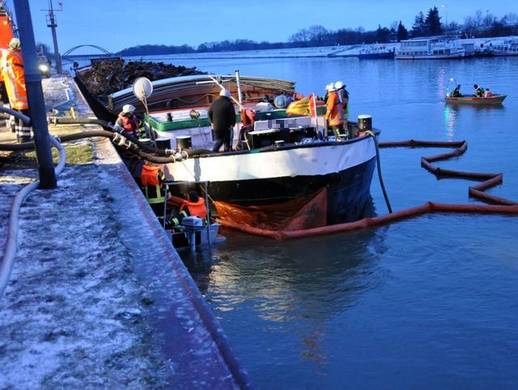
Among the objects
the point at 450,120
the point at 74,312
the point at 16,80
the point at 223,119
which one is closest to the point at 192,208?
the point at 223,119

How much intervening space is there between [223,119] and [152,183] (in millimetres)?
1870

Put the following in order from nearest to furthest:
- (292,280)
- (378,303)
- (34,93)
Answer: (34,93) < (378,303) < (292,280)

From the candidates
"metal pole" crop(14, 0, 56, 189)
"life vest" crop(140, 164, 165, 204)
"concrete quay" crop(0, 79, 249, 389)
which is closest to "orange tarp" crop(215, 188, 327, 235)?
"life vest" crop(140, 164, 165, 204)

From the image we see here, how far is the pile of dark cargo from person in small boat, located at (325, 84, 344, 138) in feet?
59.0

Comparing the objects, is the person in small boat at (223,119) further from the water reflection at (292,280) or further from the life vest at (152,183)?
the water reflection at (292,280)

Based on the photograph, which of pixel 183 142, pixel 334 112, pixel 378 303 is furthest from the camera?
pixel 334 112

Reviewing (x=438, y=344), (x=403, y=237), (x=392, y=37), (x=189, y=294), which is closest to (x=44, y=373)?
(x=189, y=294)

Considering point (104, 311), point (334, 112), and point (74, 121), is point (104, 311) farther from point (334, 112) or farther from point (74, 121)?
point (334, 112)

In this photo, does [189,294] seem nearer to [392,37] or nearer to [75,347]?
[75,347]

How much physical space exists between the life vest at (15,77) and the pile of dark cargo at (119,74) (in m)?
18.4

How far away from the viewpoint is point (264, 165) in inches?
410

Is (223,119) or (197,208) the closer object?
(197,208)

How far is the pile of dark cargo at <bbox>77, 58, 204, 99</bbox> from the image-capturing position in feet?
99.2

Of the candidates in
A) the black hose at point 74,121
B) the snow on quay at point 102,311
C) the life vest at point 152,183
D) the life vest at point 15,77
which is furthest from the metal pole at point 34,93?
the black hose at point 74,121
